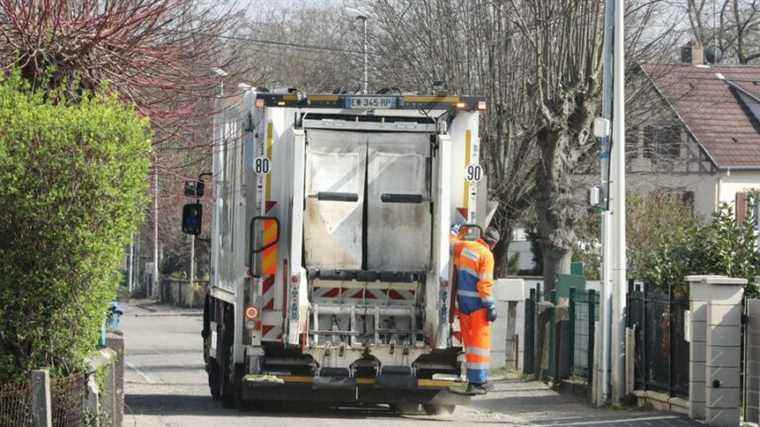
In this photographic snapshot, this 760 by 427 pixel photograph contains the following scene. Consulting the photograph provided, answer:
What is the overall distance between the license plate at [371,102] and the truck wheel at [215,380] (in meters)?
3.87

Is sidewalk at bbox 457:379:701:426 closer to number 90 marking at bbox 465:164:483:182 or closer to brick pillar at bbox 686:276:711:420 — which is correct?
brick pillar at bbox 686:276:711:420

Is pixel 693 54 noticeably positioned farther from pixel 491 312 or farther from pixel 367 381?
pixel 367 381

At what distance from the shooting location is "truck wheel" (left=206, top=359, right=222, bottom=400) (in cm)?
1678

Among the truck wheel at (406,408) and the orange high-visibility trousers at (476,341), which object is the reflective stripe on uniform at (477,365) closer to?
the orange high-visibility trousers at (476,341)

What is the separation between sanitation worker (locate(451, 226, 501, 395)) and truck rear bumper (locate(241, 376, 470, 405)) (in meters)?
0.37

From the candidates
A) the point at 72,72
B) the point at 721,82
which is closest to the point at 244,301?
the point at 72,72

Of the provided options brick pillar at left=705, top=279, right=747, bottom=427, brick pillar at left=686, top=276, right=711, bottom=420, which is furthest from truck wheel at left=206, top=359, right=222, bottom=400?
brick pillar at left=705, top=279, right=747, bottom=427

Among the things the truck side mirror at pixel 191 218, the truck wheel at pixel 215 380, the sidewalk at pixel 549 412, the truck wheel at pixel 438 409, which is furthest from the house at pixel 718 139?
the truck wheel at pixel 438 409

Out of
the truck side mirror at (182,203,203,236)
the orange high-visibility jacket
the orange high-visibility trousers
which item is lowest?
the orange high-visibility trousers

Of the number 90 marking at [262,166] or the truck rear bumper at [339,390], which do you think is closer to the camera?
the number 90 marking at [262,166]

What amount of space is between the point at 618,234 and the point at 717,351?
254cm

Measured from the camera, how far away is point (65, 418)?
10742 millimetres

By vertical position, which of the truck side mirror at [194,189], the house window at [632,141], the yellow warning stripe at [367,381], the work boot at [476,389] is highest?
the house window at [632,141]

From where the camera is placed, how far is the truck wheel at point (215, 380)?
55.1 ft
